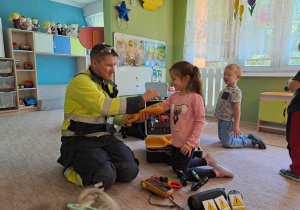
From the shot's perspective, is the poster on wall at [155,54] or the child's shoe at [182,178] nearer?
the child's shoe at [182,178]

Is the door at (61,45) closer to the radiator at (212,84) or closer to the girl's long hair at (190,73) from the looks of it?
the radiator at (212,84)

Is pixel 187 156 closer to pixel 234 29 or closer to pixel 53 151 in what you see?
pixel 53 151

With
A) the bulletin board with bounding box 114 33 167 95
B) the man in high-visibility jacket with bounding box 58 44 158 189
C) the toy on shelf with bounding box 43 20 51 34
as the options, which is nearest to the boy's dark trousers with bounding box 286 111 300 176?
the man in high-visibility jacket with bounding box 58 44 158 189

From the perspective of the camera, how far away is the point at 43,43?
4.33m

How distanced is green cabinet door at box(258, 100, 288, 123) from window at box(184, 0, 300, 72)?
572mm

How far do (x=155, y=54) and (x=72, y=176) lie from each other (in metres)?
2.43

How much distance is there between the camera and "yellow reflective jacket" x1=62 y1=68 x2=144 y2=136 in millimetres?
1229

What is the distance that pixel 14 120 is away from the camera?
11.3 ft

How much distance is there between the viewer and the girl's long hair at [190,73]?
1382 millimetres

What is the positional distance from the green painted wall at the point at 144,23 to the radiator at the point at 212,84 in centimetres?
78

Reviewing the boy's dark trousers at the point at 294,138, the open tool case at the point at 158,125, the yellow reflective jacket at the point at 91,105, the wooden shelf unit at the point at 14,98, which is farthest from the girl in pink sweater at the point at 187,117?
the wooden shelf unit at the point at 14,98

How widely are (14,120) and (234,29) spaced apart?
3.80 metres

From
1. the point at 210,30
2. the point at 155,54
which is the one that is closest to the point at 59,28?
the point at 155,54

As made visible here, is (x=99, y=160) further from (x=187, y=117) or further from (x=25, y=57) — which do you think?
(x=25, y=57)
